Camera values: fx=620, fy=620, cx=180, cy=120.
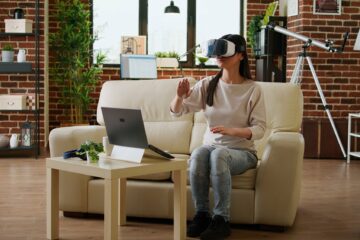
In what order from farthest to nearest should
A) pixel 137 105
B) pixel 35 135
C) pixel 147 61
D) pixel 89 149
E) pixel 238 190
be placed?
pixel 147 61 < pixel 35 135 < pixel 137 105 < pixel 238 190 < pixel 89 149

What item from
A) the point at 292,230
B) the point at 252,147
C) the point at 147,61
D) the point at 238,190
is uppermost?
the point at 147,61

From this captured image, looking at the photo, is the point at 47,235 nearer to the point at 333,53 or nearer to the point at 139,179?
the point at 139,179

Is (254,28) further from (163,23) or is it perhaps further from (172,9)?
(163,23)

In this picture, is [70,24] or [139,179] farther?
[70,24]

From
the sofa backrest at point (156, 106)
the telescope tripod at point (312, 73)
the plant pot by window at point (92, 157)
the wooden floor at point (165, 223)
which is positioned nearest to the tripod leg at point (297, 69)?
the telescope tripod at point (312, 73)

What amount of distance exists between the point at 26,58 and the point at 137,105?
3107 mm

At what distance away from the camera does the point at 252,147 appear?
3461mm

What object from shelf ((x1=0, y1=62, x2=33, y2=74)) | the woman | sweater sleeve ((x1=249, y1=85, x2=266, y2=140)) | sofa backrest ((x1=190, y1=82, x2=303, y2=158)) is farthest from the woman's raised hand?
shelf ((x1=0, y1=62, x2=33, y2=74))

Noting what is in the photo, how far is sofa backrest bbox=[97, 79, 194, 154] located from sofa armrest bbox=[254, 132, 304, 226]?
732 mm

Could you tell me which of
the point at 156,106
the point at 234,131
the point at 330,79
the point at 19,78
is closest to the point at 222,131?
the point at 234,131

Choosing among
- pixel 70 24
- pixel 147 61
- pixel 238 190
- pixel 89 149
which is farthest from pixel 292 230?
pixel 70 24

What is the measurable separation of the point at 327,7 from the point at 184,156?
3.54 m

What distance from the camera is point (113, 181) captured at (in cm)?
275

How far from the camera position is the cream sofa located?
11.0 ft
